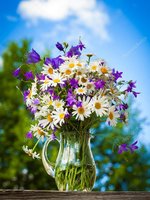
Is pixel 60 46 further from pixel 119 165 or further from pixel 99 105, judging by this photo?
pixel 119 165

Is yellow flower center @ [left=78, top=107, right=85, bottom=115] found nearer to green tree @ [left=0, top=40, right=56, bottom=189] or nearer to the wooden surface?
the wooden surface

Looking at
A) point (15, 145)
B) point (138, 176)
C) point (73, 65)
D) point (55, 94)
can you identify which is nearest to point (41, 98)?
point (55, 94)

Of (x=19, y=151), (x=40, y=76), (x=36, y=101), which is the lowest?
A: (x=36, y=101)

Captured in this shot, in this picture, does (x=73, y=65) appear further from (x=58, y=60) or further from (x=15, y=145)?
(x=15, y=145)

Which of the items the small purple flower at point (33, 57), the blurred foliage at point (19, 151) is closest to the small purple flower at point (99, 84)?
the small purple flower at point (33, 57)

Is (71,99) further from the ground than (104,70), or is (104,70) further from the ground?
(104,70)

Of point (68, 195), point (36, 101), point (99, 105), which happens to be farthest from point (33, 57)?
point (68, 195)

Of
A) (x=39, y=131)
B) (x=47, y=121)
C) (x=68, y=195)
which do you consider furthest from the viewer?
(x=39, y=131)
